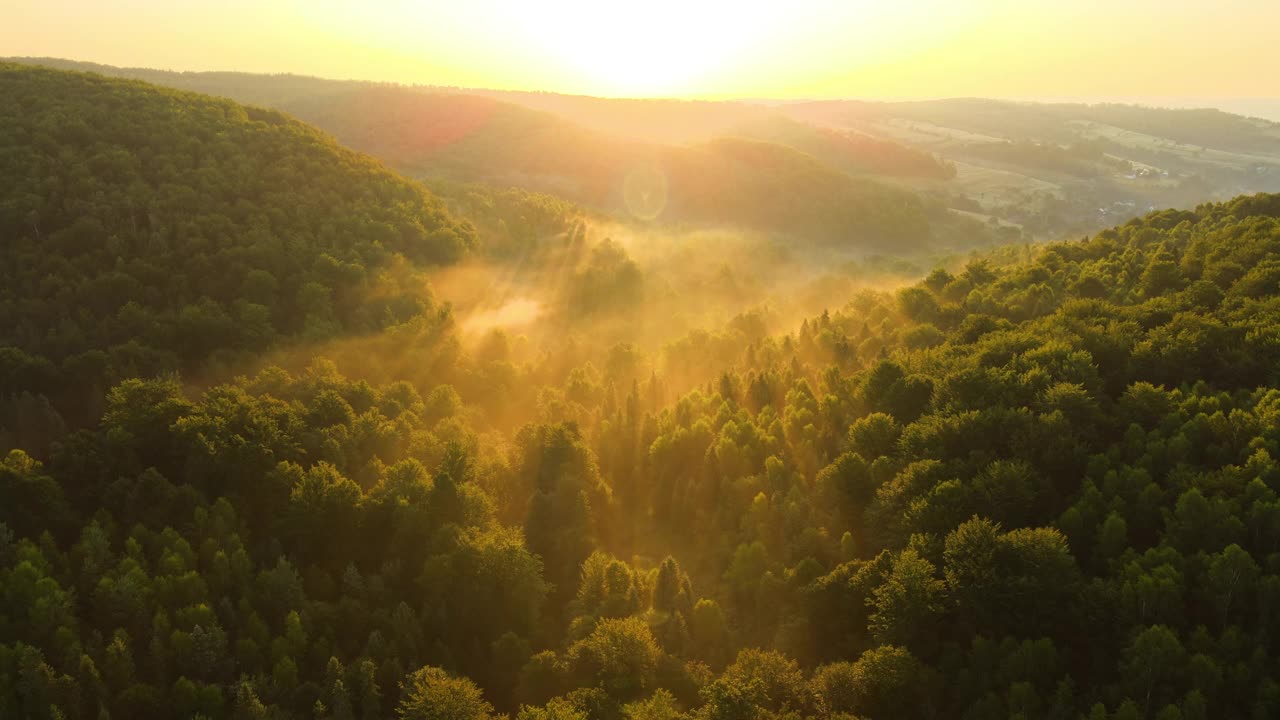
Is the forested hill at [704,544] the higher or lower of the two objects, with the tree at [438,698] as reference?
higher

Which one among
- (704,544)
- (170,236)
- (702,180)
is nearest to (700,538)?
(704,544)

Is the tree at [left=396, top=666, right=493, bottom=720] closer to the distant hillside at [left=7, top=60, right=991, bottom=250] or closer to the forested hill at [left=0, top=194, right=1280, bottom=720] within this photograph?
the forested hill at [left=0, top=194, right=1280, bottom=720]

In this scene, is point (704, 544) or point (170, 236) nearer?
point (704, 544)

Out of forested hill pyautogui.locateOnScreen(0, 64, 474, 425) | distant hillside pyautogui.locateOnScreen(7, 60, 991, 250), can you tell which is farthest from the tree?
distant hillside pyautogui.locateOnScreen(7, 60, 991, 250)

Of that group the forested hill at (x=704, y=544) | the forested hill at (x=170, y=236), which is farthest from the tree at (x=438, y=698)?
the forested hill at (x=170, y=236)

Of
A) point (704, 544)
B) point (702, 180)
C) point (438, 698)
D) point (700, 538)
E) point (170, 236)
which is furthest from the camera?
point (702, 180)

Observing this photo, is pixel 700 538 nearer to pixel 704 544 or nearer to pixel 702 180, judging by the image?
pixel 704 544

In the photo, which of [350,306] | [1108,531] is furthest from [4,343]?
[1108,531]

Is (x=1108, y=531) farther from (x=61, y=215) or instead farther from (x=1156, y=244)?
(x=61, y=215)

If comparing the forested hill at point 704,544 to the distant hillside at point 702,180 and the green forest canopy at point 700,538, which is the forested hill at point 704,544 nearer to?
the green forest canopy at point 700,538
